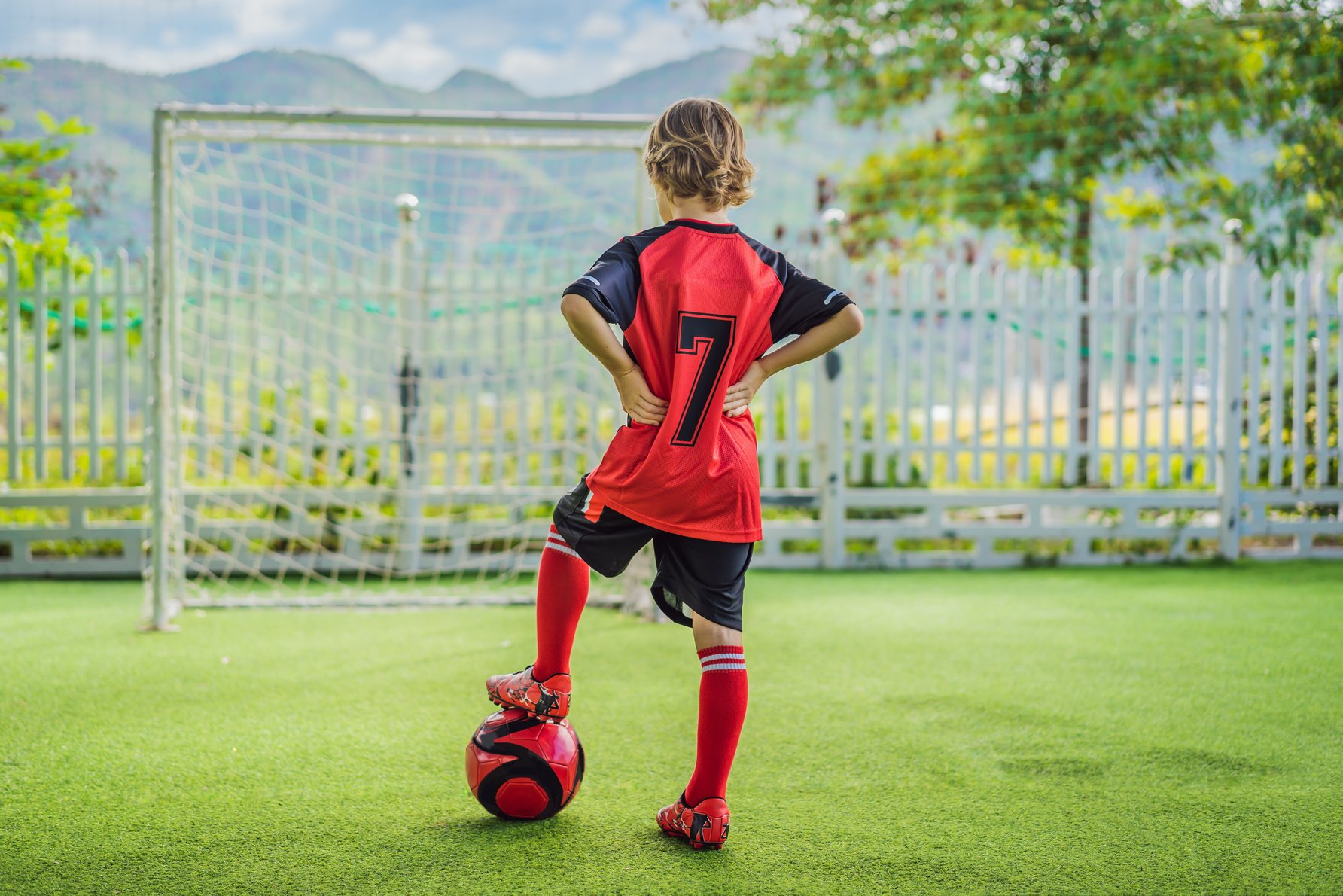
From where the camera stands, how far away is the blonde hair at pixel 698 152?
1.76 metres

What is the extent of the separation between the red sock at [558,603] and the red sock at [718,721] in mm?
282

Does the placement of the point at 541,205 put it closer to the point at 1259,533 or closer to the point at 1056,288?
the point at 1056,288

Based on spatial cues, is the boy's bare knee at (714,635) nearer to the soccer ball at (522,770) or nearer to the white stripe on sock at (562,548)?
the white stripe on sock at (562,548)

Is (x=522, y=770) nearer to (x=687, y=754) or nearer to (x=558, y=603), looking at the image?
(x=558, y=603)

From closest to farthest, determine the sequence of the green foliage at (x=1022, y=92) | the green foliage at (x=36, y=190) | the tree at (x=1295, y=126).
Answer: the green foliage at (x=36, y=190) → the tree at (x=1295, y=126) → the green foliage at (x=1022, y=92)

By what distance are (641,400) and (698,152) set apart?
474mm

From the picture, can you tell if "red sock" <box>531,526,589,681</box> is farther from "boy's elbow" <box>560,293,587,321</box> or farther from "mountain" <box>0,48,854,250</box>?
"mountain" <box>0,48,854,250</box>

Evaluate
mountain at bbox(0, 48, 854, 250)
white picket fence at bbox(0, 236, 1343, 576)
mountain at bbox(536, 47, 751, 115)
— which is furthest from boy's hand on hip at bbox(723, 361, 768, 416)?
mountain at bbox(536, 47, 751, 115)

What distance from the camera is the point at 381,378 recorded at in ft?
15.5

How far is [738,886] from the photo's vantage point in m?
1.58

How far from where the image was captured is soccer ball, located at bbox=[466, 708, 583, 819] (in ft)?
6.08

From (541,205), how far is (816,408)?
2029 millimetres

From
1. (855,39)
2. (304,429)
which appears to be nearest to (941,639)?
(304,429)

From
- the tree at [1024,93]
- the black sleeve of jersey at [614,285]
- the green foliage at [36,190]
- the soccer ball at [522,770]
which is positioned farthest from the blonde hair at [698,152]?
the tree at [1024,93]
